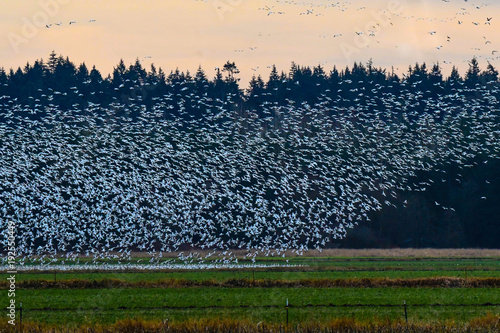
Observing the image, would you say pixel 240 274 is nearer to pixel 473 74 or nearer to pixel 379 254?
pixel 379 254

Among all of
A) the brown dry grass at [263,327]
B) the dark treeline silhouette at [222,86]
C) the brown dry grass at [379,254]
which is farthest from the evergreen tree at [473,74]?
the brown dry grass at [263,327]

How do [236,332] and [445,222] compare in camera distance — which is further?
[445,222]

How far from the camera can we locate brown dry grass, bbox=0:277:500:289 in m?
49.2

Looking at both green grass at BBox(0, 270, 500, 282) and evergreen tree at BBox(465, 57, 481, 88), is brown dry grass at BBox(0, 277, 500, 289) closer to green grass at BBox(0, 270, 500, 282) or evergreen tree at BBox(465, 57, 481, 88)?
green grass at BBox(0, 270, 500, 282)

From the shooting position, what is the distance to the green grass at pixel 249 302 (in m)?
36.0

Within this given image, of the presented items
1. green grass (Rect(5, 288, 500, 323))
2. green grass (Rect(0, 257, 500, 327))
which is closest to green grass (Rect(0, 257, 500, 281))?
green grass (Rect(0, 257, 500, 327))

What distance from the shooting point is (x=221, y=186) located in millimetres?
103562

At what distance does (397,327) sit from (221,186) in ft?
245

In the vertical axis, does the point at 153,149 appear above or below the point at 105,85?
below

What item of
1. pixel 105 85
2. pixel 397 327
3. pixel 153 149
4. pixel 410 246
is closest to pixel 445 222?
pixel 410 246

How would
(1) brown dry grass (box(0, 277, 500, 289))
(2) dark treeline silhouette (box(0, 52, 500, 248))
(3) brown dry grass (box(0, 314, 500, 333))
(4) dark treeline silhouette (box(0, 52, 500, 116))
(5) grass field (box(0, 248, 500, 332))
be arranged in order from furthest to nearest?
(4) dark treeline silhouette (box(0, 52, 500, 116)), (2) dark treeline silhouette (box(0, 52, 500, 248)), (1) brown dry grass (box(0, 277, 500, 289)), (5) grass field (box(0, 248, 500, 332)), (3) brown dry grass (box(0, 314, 500, 333))

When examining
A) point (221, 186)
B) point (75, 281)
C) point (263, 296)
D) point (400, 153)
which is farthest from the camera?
point (400, 153)

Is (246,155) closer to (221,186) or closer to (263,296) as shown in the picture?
(221,186)

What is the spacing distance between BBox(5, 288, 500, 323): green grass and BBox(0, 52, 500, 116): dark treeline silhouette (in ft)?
314
